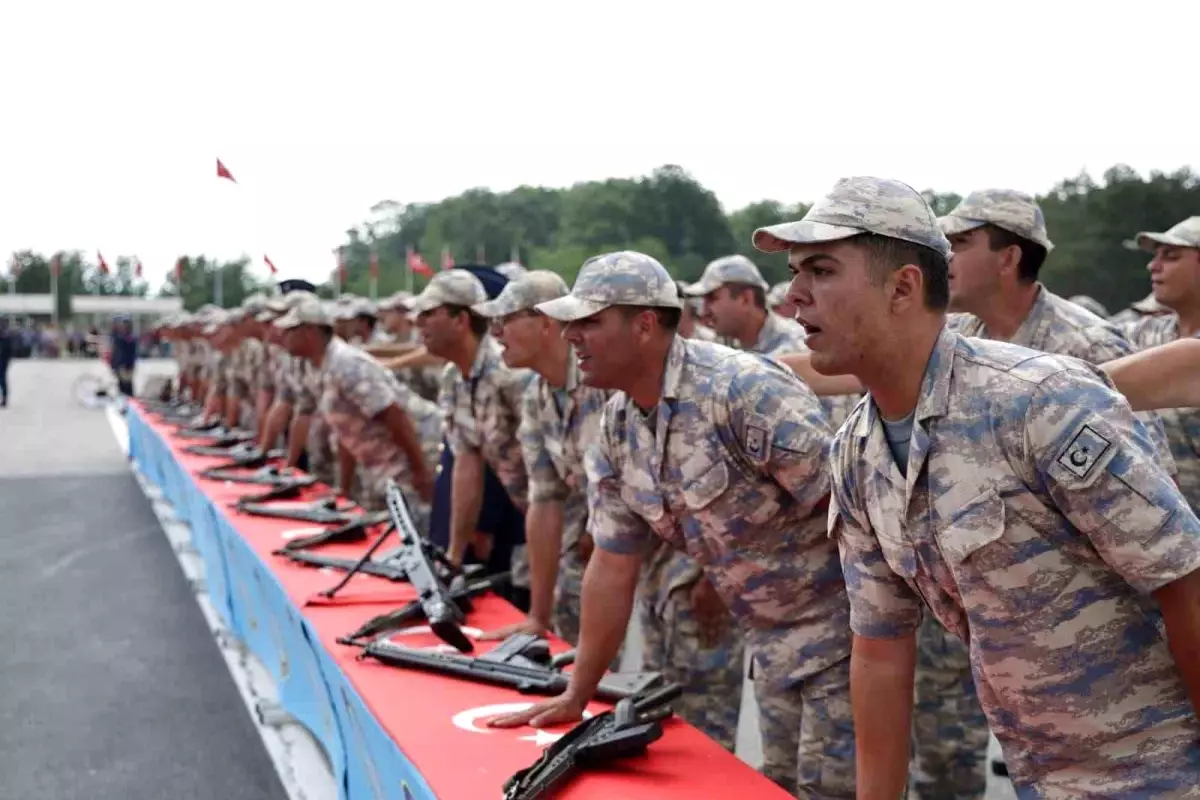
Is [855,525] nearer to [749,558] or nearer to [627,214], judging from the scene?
[749,558]

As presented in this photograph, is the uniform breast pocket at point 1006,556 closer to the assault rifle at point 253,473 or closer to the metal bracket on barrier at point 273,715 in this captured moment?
the metal bracket on barrier at point 273,715

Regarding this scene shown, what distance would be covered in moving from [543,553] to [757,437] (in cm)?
134

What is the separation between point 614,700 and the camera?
108 inches

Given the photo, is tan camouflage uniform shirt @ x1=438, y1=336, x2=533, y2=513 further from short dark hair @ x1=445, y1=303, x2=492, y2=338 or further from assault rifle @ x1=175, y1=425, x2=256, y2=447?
assault rifle @ x1=175, y1=425, x2=256, y2=447

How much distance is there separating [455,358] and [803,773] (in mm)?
2577

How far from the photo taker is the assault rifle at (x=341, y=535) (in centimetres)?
471

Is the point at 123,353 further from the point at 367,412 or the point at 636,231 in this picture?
the point at 636,231

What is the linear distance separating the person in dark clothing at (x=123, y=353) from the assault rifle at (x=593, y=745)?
835 inches

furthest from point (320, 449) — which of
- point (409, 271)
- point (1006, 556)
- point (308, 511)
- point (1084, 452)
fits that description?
point (409, 271)

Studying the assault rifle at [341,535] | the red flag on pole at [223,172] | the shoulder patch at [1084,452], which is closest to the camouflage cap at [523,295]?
the assault rifle at [341,535]

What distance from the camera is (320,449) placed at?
830 centimetres

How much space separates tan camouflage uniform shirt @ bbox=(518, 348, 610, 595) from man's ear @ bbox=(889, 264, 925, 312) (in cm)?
192

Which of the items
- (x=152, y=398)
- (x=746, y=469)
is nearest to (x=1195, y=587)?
(x=746, y=469)

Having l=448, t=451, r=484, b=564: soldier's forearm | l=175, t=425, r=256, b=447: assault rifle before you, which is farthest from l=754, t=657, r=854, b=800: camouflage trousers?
l=175, t=425, r=256, b=447: assault rifle
